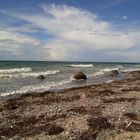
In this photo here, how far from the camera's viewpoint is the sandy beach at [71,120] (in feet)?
35.7

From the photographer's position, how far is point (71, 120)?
12.5 meters

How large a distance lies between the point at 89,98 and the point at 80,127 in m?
7.63

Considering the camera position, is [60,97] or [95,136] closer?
[95,136]

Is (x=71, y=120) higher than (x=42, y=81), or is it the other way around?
(x=71, y=120)

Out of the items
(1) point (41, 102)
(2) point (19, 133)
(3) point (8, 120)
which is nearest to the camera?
(2) point (19, 133)

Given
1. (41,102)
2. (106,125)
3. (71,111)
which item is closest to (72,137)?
(106,125)

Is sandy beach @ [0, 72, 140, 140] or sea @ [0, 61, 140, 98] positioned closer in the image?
sandy beach @ [0, 72, 140, 140]

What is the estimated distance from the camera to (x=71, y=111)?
1442 centimetres

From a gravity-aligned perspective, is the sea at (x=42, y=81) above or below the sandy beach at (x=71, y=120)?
below

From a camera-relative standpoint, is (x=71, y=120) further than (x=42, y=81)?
No

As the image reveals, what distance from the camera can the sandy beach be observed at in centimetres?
1088

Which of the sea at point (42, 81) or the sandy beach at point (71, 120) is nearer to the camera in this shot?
the sandy beach at point (71, 120)

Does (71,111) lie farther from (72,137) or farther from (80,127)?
(72,137)

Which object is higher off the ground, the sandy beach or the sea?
the sandy beach
